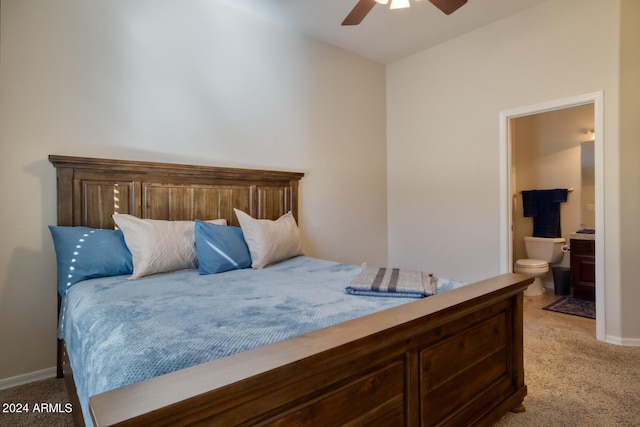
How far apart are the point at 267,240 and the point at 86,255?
3.66 ft

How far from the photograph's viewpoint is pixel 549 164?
4664 mm

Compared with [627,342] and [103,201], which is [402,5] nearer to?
[103,201]

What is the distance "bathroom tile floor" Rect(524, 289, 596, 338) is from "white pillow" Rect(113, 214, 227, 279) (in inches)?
121

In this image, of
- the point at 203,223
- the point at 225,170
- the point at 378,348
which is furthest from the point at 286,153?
the point at 378,348

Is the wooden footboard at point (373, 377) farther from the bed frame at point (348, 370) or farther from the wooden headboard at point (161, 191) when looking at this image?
the wooden headboard at point (161, 191)

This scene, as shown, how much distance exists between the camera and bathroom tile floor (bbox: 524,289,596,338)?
2992 mm

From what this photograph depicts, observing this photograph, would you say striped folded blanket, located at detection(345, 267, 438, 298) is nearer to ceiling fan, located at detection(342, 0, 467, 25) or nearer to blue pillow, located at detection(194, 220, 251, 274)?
blue pillow, located at detection(194, 220, 251, 274)

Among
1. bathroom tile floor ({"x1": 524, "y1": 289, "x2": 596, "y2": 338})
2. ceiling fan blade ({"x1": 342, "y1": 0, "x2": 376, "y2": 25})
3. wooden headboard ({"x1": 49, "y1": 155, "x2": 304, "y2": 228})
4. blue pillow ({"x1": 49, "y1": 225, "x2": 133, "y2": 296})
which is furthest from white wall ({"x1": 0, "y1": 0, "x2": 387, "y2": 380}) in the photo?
bathroom tile floor ({"x1": 524, "y1": 289, "x2": 596, "y2": 338})

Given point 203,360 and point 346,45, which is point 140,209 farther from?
point 346,45

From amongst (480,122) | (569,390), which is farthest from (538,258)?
(569,390)

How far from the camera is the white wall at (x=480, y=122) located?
8.84ft

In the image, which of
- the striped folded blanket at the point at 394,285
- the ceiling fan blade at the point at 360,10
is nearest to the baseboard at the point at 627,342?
the striped folded blanket at the point at 394,285

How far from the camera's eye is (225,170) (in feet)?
9.41

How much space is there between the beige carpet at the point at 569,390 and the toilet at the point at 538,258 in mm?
1438
